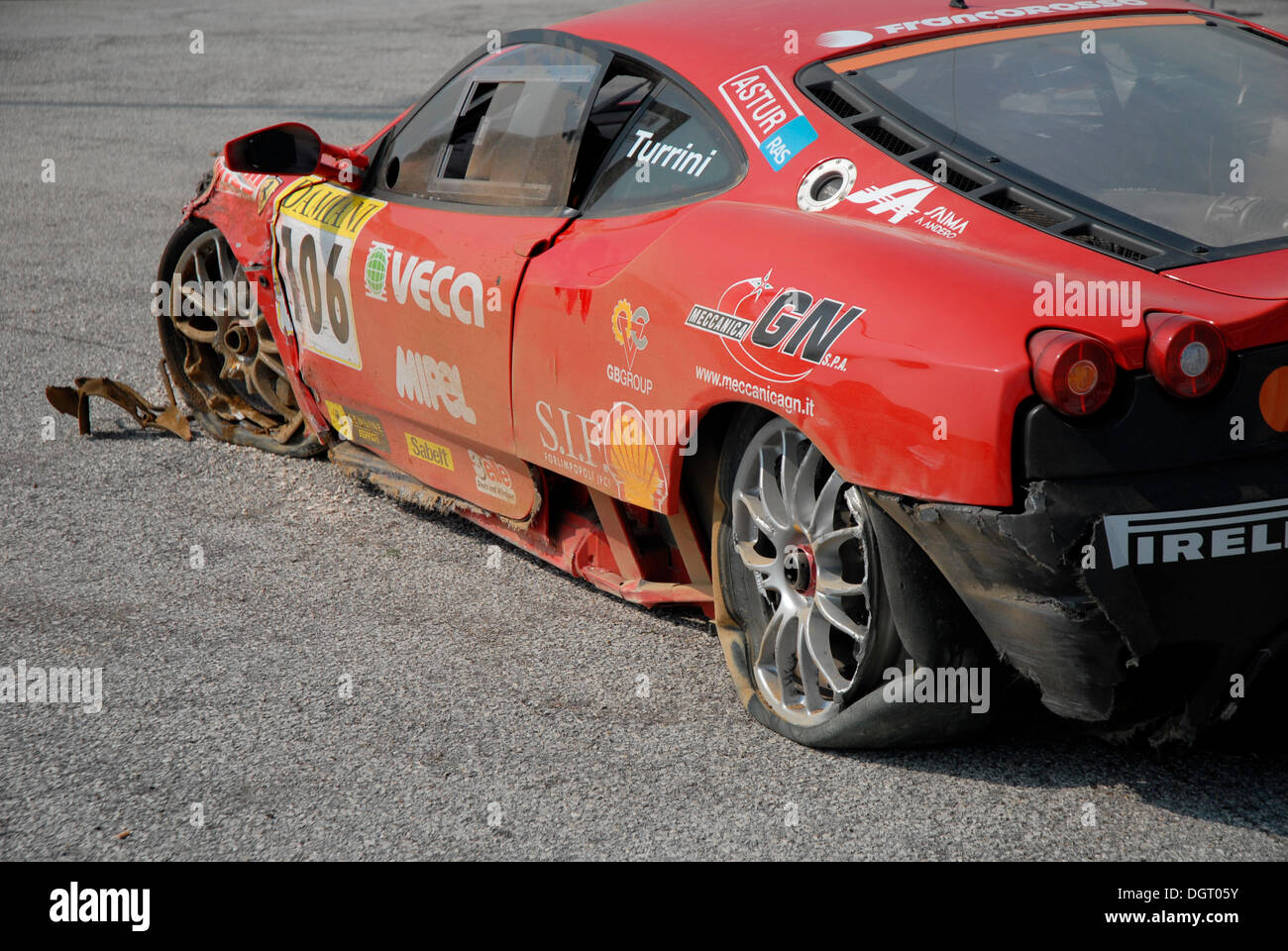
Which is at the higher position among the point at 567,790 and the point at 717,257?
the point at 717,257

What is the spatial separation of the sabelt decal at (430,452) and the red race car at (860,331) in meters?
0.01

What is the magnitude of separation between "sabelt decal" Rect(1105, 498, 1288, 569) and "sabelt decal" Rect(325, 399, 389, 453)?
2.76 metres

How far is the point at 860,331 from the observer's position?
2742 mm

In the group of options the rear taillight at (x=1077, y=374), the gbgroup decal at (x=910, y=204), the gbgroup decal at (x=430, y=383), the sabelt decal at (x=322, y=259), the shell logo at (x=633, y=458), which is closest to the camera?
the rear taillight at (x=1077, y=374)

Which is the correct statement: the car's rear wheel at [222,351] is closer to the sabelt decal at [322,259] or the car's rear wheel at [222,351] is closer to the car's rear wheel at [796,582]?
the sabelt decal at [322,259]

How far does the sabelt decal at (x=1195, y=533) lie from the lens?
97.4 inches

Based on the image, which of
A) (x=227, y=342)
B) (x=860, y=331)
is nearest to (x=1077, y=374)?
(x=860, y=331)

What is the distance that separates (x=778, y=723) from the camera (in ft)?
10.9

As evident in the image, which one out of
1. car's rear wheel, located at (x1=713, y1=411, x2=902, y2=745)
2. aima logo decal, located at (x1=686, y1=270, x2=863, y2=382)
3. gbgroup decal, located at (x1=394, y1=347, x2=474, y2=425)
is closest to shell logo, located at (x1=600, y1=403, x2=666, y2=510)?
car's rear wheel, located at (x1=713, y1=411, x2=902, y2=745)

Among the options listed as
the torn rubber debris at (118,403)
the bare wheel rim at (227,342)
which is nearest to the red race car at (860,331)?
the bare wheel rim at (227,342)

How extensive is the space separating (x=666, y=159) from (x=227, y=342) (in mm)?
2652
